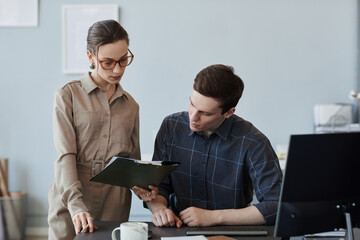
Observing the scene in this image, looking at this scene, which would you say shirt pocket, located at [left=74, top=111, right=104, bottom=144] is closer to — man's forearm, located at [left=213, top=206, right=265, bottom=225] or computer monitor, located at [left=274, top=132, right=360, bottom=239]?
man's forearm, located at [left=213, top=206, right=265, bottom=225]

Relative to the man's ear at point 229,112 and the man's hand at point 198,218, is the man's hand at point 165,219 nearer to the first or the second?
the man's hand at point 198,218

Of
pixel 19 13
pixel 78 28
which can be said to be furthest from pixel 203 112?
pixel 19 13

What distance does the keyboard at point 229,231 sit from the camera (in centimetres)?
149

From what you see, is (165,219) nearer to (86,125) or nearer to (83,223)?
(83,223)

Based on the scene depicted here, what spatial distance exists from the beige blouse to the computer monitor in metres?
0.83

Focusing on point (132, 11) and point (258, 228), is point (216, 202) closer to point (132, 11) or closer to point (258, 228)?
point (258, 228)

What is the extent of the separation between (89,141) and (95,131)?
45 mm

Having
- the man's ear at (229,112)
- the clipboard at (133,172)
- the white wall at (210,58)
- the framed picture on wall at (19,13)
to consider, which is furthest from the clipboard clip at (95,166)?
the framed picture on wall at (19,13)

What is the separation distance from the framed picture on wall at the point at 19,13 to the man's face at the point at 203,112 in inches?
98.0

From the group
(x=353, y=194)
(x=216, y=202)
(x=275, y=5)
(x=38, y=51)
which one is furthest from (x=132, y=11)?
(x=353, y=194)

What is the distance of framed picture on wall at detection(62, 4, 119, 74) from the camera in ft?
12.1

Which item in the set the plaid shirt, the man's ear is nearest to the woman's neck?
the plaid shirt

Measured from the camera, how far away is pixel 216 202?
1807mm

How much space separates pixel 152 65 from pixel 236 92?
2.06 m
